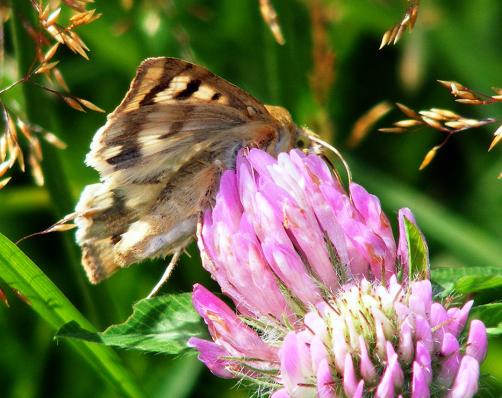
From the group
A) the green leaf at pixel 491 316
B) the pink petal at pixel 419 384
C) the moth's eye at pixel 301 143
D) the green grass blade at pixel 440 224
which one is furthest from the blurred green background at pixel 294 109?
the pink petal at pixel 419 384

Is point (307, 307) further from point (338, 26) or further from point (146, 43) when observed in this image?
point (338, 26)

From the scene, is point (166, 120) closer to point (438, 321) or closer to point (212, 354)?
point (212, 354)

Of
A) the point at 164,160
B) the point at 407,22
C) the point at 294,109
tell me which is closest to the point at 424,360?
the point at 407,22

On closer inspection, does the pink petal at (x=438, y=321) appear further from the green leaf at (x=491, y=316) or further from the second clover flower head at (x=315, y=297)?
the green leaf at (x=491, y=316)

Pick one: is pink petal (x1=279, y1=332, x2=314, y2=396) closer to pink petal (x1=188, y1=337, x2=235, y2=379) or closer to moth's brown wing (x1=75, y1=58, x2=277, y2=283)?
pink petal (x1=188, y1=337, x2=235, y2=379)

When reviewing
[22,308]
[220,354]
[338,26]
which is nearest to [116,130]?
[220,354]

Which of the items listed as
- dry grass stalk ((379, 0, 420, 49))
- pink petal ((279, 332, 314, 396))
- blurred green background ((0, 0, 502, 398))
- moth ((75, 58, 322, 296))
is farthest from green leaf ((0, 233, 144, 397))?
blurred green background ((0, 0, 502, 398))
